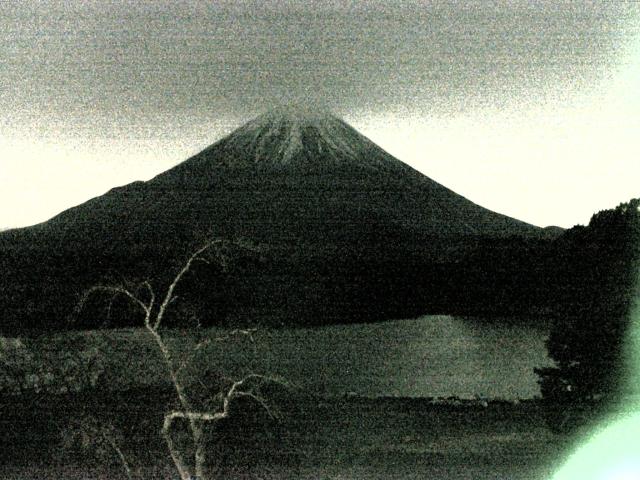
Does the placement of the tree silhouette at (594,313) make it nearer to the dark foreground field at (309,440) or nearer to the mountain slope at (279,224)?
the dark foreground field at (309,440)

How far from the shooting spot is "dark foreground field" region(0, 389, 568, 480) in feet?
26.5

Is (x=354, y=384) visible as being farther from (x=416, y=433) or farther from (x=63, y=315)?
(x=63, y=315)

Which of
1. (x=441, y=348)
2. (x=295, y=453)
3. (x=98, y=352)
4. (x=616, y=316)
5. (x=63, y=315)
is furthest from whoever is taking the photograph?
(x=441, y=348)

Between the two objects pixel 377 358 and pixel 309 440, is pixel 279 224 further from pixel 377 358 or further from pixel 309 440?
pixel 309 440

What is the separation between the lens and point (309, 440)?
9.32m

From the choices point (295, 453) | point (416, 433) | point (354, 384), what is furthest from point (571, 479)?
point (354, 384)

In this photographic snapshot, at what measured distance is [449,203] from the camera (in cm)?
4388

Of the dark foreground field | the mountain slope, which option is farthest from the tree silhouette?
the mountain slope

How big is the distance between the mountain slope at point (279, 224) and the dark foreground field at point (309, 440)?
7.78 feet

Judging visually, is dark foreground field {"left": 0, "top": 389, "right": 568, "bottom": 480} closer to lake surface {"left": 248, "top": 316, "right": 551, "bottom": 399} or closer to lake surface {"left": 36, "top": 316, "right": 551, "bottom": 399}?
lake surface {"left": 36, "top": 316, "right": 551, "bottom": 399}

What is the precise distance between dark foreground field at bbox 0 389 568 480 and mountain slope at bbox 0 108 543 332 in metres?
2.37

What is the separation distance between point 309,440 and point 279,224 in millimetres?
29350

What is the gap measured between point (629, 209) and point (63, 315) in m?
8.81

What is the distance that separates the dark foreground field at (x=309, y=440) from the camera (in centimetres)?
806
